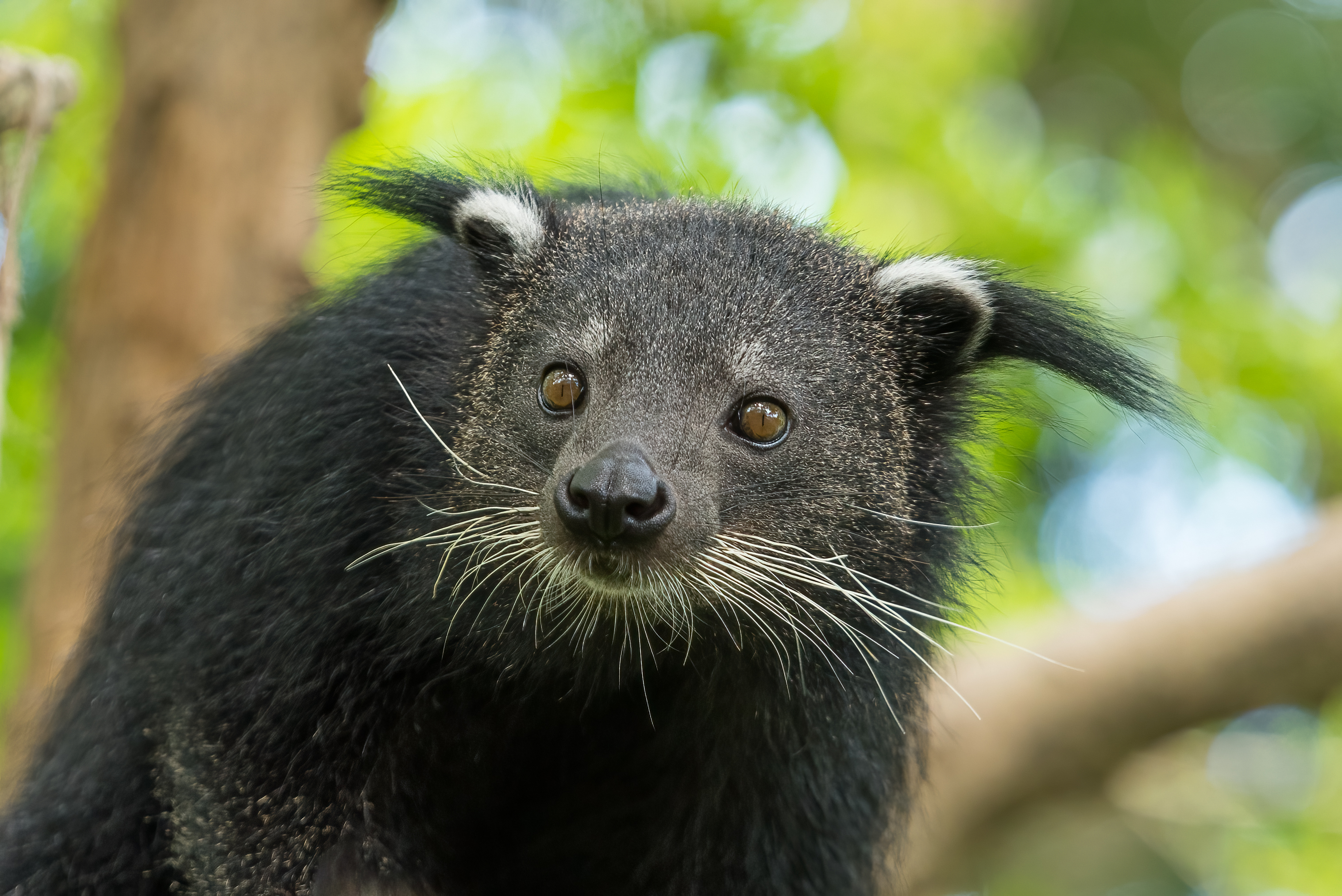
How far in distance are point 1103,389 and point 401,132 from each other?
12.3 feet

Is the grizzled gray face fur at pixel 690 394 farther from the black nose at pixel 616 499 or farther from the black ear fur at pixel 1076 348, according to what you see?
the black ear fur at pixel 1076 348

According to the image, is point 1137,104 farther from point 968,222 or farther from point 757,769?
point 757,769

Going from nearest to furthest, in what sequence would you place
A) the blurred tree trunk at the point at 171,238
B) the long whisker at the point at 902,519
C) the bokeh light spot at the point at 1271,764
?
the long whisker at the point at 902,519 → the blurred tree trunk at the point at 171,238 → the bokeh light spot at the point at 1271,764

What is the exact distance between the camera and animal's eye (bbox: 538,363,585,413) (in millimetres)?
2998

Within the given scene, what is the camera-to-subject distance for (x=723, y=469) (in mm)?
2873

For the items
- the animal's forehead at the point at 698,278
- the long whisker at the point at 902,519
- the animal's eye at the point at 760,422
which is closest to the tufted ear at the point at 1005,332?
the animal's forehead at the point at 698,278

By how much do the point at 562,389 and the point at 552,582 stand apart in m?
0.47

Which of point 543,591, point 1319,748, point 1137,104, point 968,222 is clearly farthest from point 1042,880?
point 543,591

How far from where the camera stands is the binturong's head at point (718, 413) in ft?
9.28

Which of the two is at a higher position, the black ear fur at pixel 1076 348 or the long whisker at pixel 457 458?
the black ear fur at pixel 1076 348

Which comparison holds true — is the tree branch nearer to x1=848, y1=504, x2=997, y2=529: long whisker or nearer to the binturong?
the binturong

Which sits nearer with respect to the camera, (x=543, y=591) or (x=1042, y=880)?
(x=543, y=591)

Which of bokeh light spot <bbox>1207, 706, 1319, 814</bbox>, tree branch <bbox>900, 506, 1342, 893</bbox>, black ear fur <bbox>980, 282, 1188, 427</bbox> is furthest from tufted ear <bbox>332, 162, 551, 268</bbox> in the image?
bokeh light spot <bbox>1207, 706, 1319, 814</bbox>

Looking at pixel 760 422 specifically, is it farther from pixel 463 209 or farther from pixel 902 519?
pixel 463 209
